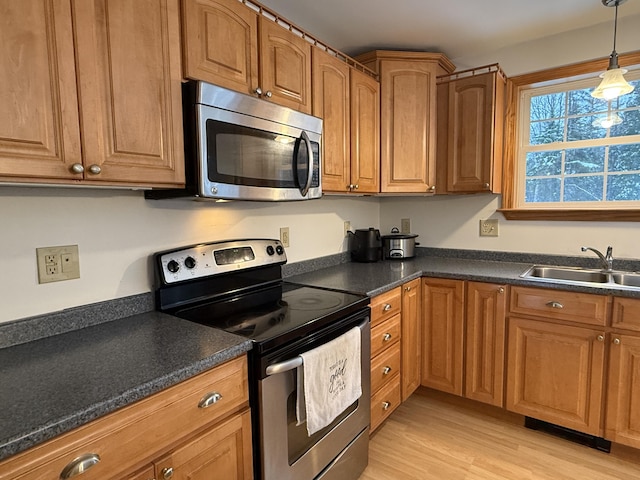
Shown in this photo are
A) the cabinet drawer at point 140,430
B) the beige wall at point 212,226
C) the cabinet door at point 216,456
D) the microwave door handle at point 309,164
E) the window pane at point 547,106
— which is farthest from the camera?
the window pane at point 547,106

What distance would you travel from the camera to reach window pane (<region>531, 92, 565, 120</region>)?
2375mm

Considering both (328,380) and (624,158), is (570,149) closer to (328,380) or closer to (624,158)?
(624,158)

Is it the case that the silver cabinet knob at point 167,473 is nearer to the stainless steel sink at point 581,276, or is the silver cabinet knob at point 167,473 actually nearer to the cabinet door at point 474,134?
the stainless steel sink at point 581,276

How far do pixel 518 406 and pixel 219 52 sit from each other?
2.33 metres

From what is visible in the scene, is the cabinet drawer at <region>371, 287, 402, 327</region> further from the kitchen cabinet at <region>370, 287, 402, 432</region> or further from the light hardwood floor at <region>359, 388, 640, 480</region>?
the light hardwood floor at <region>359, 388, 640, 480</region>

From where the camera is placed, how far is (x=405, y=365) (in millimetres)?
2137

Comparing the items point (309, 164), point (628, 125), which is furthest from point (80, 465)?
point (628, 125)

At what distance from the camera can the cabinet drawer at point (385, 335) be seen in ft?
5.98

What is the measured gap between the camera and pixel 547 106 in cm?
241

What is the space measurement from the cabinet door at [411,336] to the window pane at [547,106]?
1419mm

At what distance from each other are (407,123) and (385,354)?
1.45 meters

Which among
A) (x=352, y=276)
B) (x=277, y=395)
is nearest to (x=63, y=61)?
(x=277, y=395)

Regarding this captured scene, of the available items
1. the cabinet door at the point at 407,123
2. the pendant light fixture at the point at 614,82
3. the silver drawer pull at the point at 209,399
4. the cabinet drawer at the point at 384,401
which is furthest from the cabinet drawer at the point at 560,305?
the silver drawer pull at the point at 209,399

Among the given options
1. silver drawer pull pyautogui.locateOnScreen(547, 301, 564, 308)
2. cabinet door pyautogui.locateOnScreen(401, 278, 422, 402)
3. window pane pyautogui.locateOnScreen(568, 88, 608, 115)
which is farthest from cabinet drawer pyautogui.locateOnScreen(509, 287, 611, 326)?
window pane pyautogui.locateOnScreen(568, 88, 608, 115)
